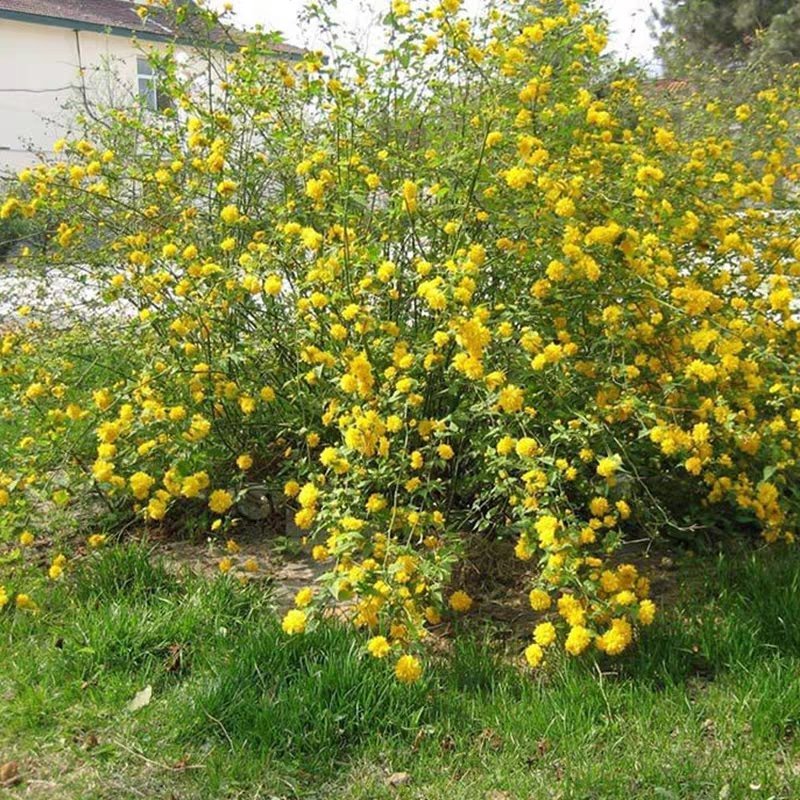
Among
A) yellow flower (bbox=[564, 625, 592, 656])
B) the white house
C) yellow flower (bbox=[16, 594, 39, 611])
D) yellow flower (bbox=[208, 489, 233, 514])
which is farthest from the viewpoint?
the white house

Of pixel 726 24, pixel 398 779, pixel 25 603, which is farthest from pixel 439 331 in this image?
pixel 726 24

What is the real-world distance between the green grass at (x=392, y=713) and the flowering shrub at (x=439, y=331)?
150mm

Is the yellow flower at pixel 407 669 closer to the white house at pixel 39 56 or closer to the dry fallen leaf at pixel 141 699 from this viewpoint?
the dry fallen leaf at pixel 141 699

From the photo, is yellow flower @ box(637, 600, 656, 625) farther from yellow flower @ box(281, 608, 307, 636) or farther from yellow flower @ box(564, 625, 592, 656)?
yellow flower @ box(281, 608, 307, 636)

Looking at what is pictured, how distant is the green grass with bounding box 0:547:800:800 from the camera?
217 centimetres

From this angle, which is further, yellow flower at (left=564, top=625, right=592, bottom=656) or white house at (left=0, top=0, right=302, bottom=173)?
white house at (left=0, top=0, right=302, bottom=173)

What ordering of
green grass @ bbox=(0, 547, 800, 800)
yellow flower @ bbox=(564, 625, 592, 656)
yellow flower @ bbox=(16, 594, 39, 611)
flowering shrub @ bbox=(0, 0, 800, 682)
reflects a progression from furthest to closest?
yellow flower @ bbox=(16, 594, 39, 611), flowering shrub @ bbox=(0, 0, 800, 682), yellow flower @ bbox=(564, 625, 592, 656), green grass @ bbox=(0, 547, 800, 800)

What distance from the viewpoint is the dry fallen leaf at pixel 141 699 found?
8.11 feet

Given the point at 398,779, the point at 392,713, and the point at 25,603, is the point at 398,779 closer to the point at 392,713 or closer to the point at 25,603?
the point at 392,713

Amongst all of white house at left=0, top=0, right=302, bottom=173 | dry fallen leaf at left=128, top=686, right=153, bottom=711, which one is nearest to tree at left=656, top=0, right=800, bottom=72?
white house at left=0, top=0, right=302, bottom=173

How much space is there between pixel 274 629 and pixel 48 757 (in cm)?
66

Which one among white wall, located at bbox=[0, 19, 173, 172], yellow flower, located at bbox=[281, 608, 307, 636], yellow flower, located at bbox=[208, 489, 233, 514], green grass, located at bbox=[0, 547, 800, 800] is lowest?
green grass, located at bbox=[0, 547, 800, 800]

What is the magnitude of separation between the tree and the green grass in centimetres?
1576

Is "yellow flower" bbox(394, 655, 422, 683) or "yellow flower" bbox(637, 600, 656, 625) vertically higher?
"yellow flower" bbox(637, 600, 656, 625)
